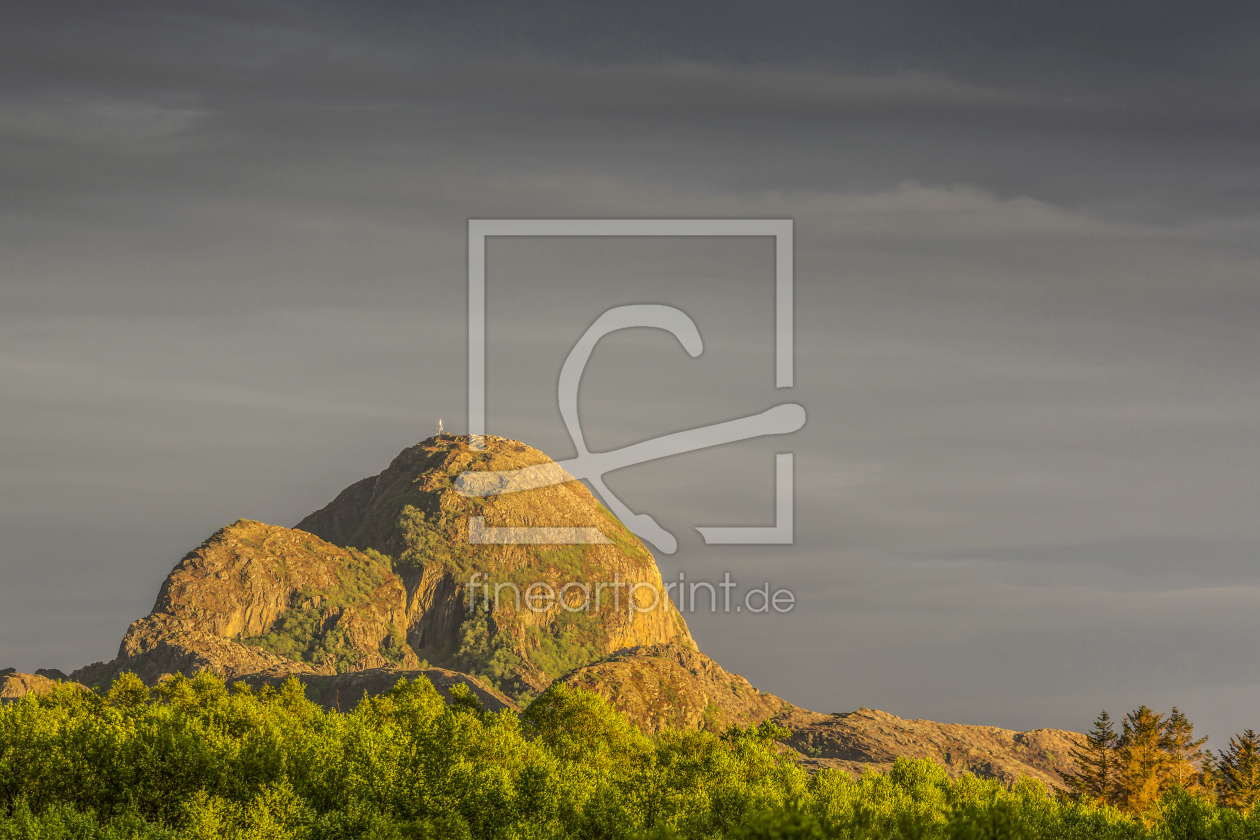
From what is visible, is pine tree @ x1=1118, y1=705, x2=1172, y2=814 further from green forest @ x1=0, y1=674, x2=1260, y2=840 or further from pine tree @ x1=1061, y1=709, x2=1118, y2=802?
green forest @ x1=0, y1=674, x2=1260, y2=840

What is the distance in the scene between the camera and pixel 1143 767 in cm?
16988

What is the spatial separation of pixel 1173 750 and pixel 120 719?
13744 centimetres

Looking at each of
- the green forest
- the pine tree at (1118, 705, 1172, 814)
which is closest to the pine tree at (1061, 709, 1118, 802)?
A: the pine tree at (1118, 705, 1172, 814)

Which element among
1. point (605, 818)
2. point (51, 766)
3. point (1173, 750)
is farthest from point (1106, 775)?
point (51, 766)

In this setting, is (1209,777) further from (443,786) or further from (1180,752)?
(443,786)

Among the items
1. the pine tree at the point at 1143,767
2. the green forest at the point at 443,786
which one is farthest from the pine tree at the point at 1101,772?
the green forest at the point at 443,786

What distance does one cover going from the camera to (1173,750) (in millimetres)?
176875

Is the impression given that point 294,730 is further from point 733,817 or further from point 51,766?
point 733,817

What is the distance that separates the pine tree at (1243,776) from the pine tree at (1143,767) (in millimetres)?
8959

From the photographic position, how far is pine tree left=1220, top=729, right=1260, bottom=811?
552ft

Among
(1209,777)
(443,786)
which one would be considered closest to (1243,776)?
(1209,777)

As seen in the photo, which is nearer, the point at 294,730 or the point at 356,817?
the point at 356,817

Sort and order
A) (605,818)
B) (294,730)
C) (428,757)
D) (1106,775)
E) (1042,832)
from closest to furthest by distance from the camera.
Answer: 1. (605,818)
2. (428,757)
3. (1042,832)
4. (294,730)
5. (1106,775)

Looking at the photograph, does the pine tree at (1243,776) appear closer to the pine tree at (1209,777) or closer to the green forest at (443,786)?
the pine tree at (1209,777)
